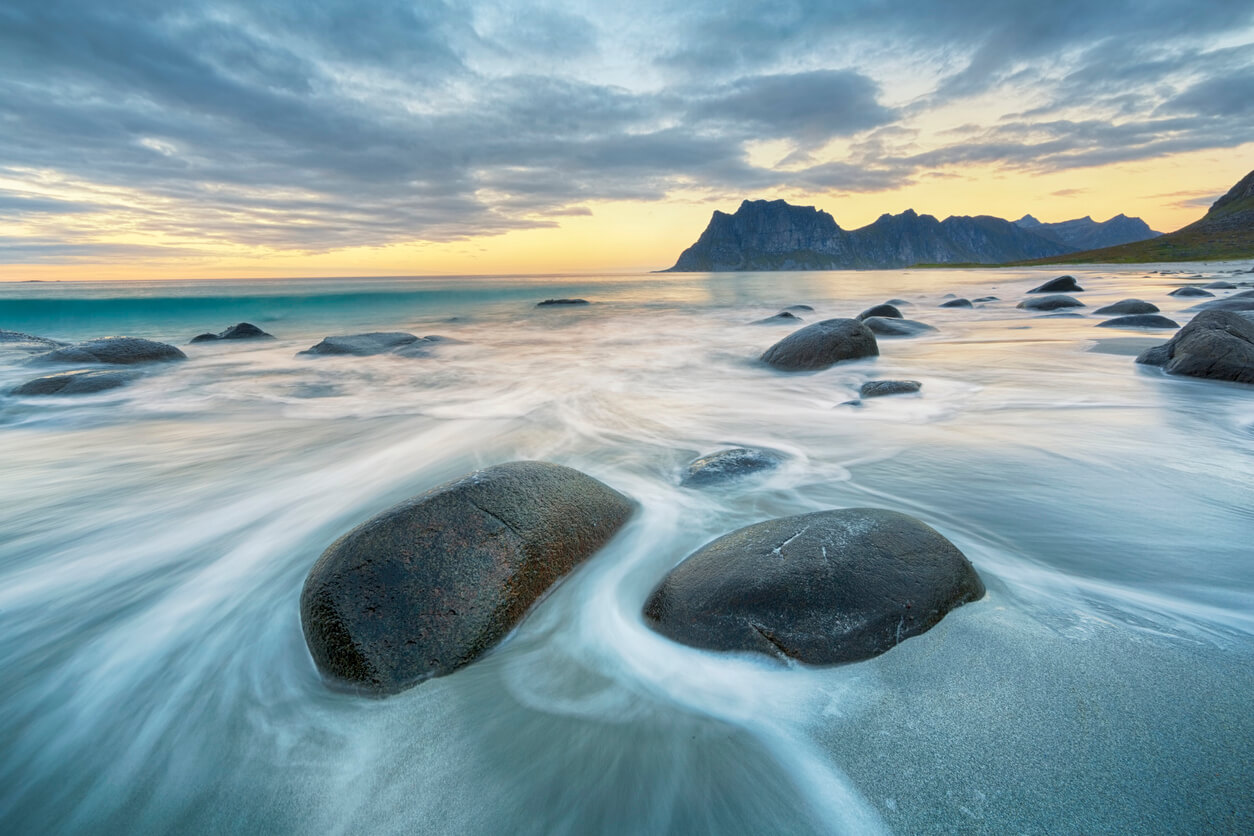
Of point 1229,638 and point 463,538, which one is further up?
point 463,538

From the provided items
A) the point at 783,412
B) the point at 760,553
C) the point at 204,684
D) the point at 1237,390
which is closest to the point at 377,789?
the point at 204,684

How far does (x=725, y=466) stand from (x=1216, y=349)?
7.30m

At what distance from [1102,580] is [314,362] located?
15010mm

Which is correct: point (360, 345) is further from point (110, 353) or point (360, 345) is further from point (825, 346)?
point (825, 346)

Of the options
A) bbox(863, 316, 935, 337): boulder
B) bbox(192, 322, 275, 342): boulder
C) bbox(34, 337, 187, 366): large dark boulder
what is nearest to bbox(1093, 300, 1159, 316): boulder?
bbox(863, 316, 935, 337): boulder

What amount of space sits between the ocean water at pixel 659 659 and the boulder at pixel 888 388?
2.39 feet

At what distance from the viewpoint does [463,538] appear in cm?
293

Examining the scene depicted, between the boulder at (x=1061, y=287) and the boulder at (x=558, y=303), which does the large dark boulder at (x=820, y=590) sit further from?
the boulder at (x=558, y=303)

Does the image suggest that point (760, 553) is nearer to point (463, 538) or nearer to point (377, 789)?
point (463, 538)

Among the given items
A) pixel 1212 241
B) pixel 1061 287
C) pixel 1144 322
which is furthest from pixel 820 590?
pixel 1212 241

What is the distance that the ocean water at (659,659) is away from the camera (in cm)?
189

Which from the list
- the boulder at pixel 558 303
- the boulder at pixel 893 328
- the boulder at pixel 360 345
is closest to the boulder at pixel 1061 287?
the boulder at pixel 893 328

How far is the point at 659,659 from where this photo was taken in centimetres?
261

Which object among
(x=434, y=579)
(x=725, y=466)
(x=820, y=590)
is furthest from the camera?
(x=725, y=466)
